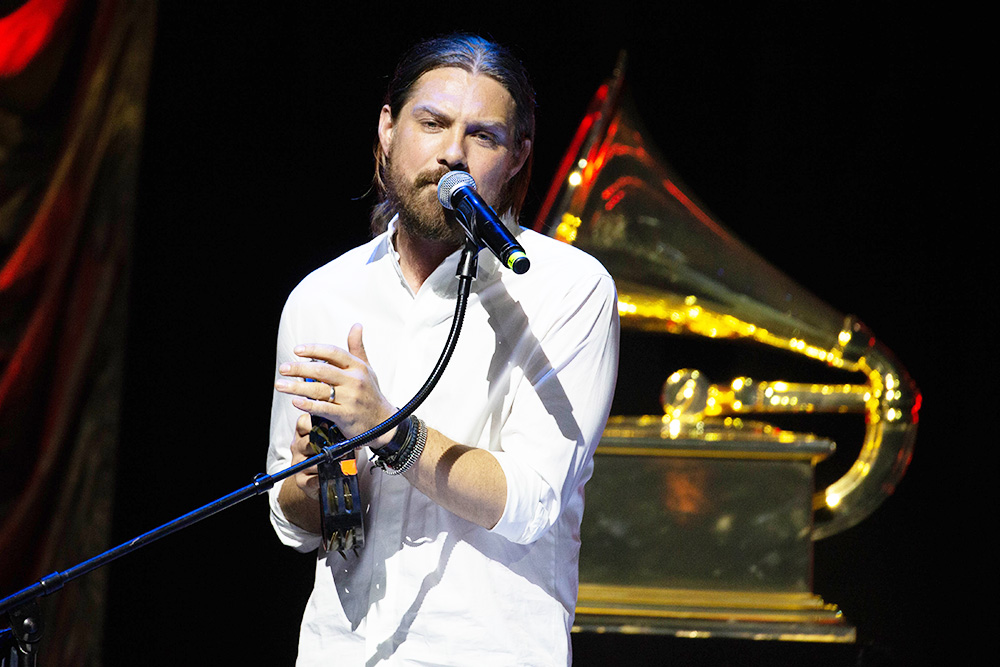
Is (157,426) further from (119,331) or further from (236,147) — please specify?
(236,147)

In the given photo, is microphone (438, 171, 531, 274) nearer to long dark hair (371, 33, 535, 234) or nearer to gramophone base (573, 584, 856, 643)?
long dark hair (371, 33, 535, 234)

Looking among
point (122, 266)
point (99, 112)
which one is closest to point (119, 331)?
point (122, 266)

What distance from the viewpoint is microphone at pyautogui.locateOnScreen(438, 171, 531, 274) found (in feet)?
3.55

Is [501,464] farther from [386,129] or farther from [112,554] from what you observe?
[386,129]

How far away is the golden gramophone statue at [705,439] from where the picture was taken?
208 centimetres

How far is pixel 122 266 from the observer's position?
8.63 feet

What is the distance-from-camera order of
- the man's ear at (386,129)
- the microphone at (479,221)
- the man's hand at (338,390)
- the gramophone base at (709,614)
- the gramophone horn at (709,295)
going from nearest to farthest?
the microphone at (479,221)
the man's hand at (338,390)
the man's ear at (386,129)
the gramophone base at (709,614)
the gramophone horn at (709,295)

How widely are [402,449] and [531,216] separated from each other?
151 centimetres

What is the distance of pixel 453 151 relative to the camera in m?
1.44

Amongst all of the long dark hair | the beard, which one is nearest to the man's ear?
the long dark hair

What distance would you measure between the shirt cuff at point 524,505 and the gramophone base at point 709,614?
2.59ft

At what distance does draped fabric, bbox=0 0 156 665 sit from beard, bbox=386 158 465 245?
4.55ft

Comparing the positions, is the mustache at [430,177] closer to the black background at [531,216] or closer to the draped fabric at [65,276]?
the black background at [531,216]

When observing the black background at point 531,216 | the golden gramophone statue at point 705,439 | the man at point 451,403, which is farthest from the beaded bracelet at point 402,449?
the black background at point 531,216
